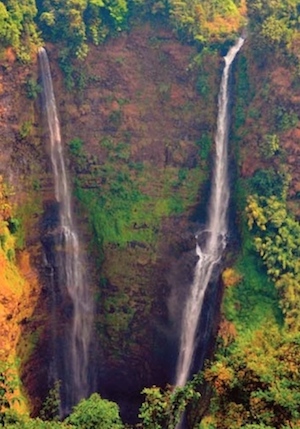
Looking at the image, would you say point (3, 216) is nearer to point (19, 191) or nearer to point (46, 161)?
point (19, 191)

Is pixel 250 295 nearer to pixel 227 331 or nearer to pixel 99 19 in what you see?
pixel 227 331

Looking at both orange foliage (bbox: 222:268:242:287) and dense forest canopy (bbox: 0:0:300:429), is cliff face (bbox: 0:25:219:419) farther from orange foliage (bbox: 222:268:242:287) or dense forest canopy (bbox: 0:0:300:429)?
orange foliage (bbox: 222:268:242:287)

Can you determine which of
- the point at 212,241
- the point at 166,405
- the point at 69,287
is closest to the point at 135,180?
the point at 212,241

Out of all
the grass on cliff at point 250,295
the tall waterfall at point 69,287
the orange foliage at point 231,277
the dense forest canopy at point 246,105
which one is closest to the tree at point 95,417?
the dense forest canopy at point 246,105

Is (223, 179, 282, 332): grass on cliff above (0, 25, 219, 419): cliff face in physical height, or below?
below

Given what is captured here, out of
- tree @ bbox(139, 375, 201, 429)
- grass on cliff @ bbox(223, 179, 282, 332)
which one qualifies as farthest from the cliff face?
tree @ bbox(139, 375, 201, 429)

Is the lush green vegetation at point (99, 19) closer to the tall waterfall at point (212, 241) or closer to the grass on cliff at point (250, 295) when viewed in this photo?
the tall waterfall at point (212, 241)

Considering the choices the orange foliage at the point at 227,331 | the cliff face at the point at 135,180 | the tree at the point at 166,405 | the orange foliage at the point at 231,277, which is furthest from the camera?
the cliff face at the point at 135,180
